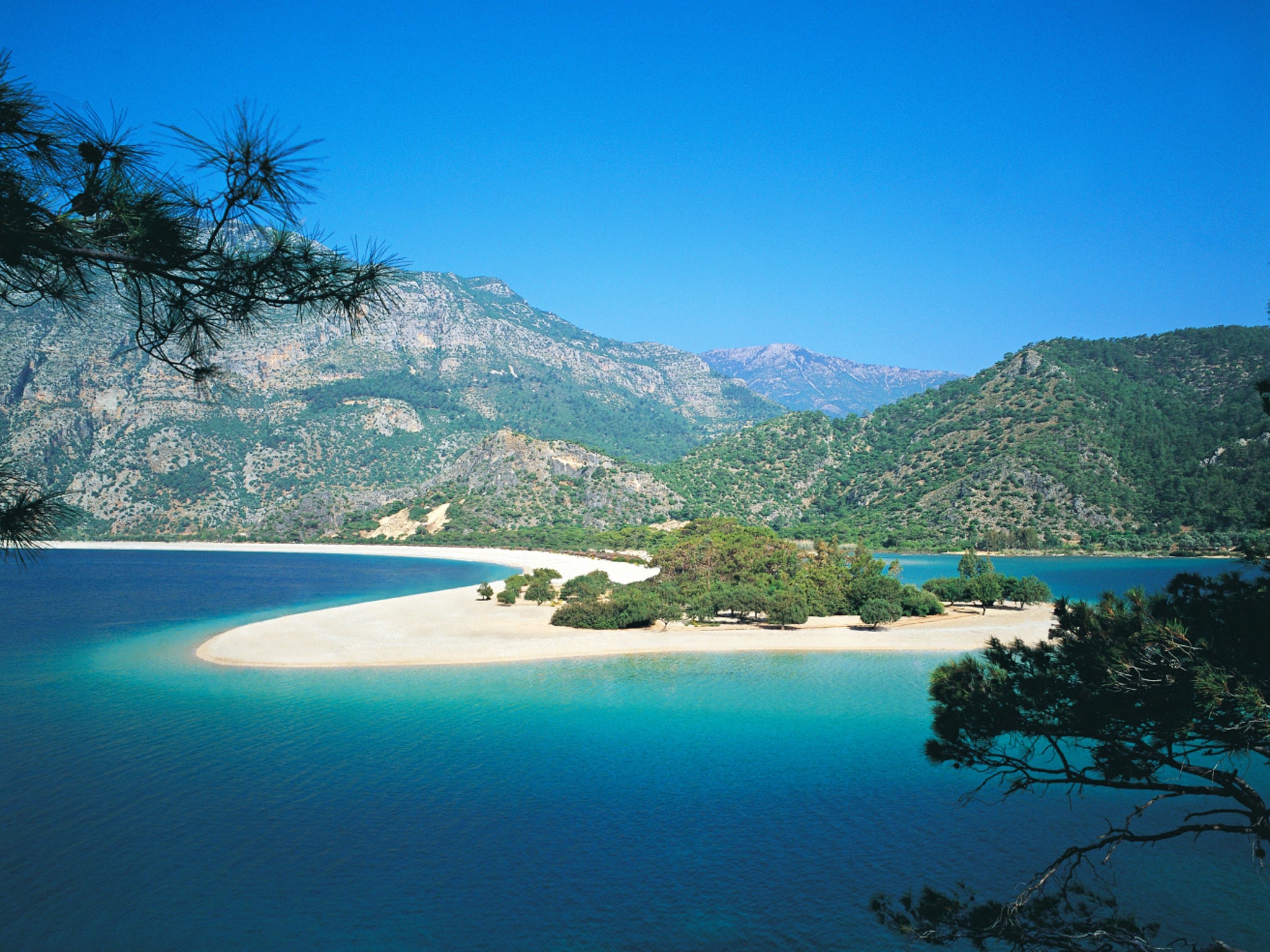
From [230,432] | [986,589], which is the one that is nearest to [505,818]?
[986,589]

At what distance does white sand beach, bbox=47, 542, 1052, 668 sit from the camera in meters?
30.6

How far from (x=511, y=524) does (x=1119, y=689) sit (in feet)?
330

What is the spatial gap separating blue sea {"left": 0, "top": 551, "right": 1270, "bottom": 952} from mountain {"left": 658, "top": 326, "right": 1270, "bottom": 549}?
7304 cm

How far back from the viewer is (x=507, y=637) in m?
34.5

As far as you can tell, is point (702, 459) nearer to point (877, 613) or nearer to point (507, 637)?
point (877, 613)

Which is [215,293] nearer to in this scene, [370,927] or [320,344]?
[370,927]

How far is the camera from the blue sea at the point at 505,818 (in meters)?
11.0

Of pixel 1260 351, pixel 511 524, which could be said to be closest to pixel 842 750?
pixel 511 524

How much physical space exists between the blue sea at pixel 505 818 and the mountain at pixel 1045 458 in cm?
7304

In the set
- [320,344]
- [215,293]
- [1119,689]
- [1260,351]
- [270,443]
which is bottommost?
[1119,689]

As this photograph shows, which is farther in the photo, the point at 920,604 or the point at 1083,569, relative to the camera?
the point at 1083,569

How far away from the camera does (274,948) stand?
405 inches

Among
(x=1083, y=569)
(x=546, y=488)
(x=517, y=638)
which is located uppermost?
(x=546, y=488)

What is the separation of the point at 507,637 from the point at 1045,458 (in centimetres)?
7925
